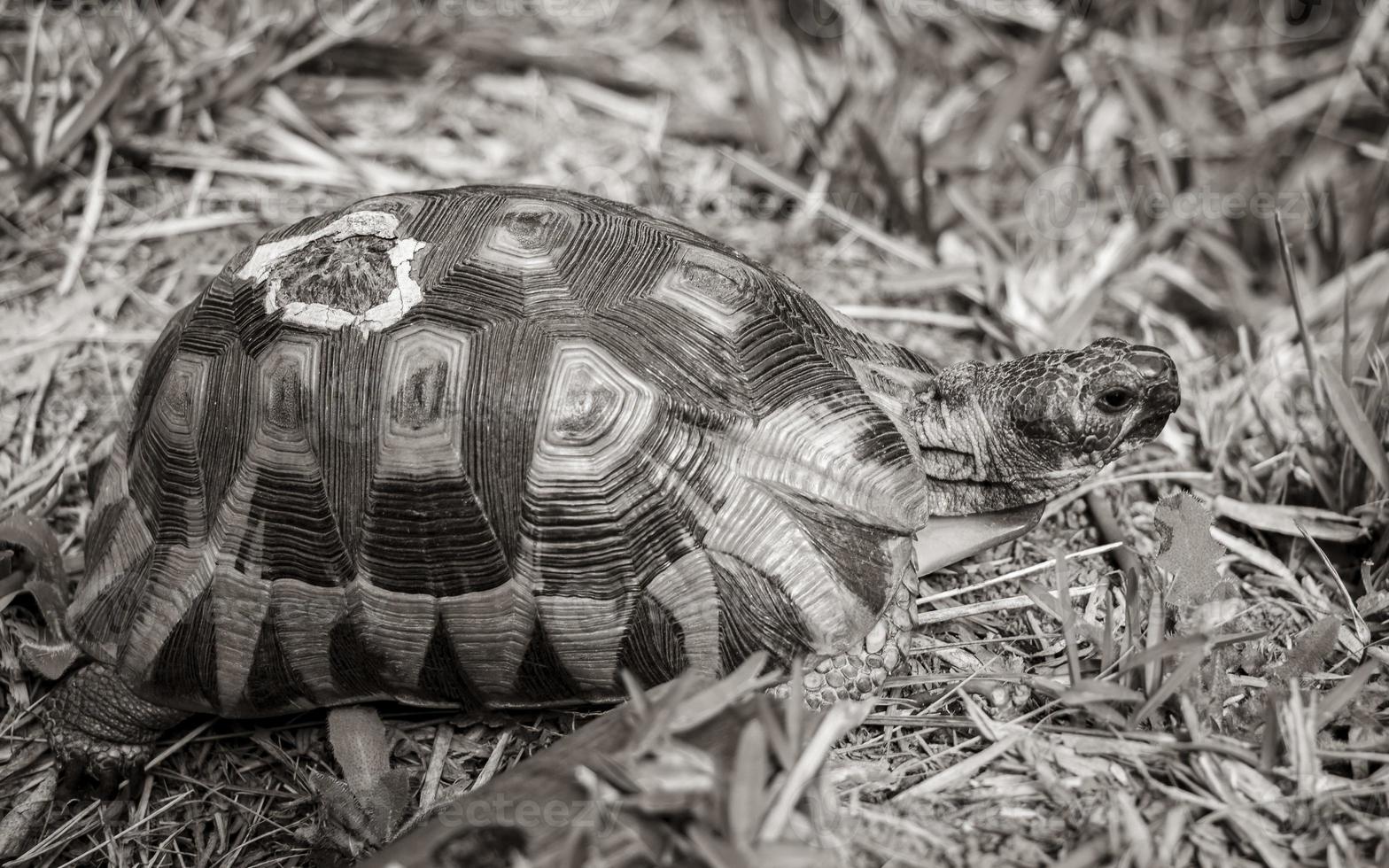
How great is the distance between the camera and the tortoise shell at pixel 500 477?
91.6 inches

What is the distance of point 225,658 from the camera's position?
8.21ft

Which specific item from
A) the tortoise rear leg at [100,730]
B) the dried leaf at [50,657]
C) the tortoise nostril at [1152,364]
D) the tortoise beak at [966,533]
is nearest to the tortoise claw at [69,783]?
the tortoise rear leg at [100,730]

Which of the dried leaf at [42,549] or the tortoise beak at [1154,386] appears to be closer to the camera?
the tortoise beak at [1154,386]

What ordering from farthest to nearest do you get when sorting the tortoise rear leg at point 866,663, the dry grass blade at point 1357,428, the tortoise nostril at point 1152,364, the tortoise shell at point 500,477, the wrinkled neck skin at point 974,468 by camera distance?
the dry grass blade at point 1357,428, the wrinkled neck skin at point 974,468, the tortoise nostril at point 1152,364, the tortoise rear leg at point 866,663, the tortoise shell at point 500,477

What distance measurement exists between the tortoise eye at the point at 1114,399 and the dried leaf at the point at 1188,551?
0.86ft

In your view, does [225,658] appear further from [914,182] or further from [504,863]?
[914,182]

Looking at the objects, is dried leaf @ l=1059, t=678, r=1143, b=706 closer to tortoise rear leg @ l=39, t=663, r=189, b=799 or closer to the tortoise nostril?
the tortoise nostril

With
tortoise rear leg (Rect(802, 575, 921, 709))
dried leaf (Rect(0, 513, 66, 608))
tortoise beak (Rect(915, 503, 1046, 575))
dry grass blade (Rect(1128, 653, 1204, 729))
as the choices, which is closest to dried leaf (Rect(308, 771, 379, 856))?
dried leaf (Rect(0, 513, 66, 608))

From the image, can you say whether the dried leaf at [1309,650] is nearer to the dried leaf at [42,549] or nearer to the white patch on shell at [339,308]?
the white patch on shell at [339,308]

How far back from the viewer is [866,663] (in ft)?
8.10

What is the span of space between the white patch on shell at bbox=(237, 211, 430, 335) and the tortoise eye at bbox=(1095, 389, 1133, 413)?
5.40 ft

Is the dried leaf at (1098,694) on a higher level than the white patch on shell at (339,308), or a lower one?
lower

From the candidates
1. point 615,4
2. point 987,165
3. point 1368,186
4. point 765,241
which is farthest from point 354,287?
point 1368,186

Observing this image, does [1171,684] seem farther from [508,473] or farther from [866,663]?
[508,473]
